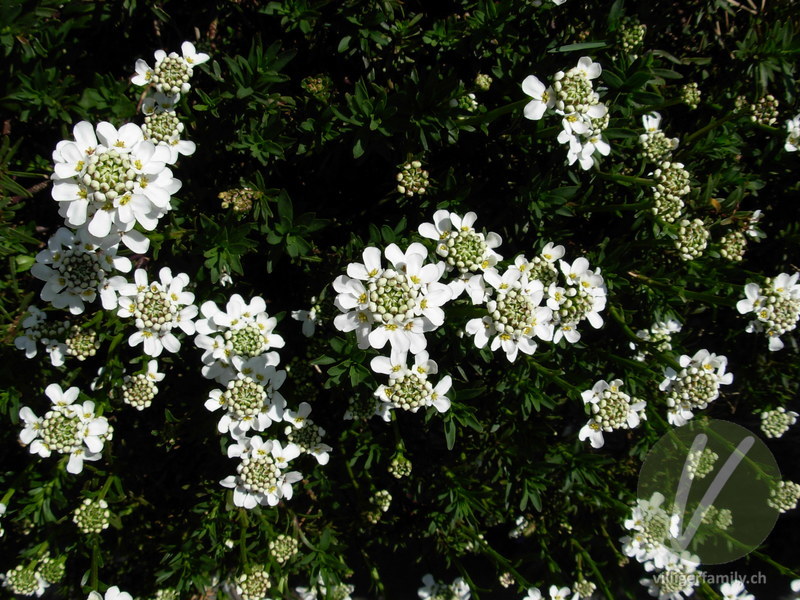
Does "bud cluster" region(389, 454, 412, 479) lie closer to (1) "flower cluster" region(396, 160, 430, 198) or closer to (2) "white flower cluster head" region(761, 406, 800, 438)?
(1) "flower cluster" region(396, 160, 430, 198)

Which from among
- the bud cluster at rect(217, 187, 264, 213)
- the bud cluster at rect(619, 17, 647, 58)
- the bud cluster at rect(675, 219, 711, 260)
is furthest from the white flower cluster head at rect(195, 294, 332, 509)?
the bud cluster at rect(619, 17, 647, 58)

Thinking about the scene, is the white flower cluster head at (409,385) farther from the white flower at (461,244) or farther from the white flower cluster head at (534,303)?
the white flower at (461,244)

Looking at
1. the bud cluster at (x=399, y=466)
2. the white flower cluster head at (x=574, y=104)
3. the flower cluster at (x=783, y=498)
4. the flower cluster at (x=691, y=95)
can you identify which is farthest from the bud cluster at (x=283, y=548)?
the flower cluster at (x=691, y=95)

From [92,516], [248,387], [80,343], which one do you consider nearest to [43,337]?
[80,343]

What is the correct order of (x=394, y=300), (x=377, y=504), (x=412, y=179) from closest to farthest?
(x=394, y=300) → (x=412, y=179) → (x=377, y=504)

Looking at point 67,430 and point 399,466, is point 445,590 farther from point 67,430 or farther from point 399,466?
point 67,430
